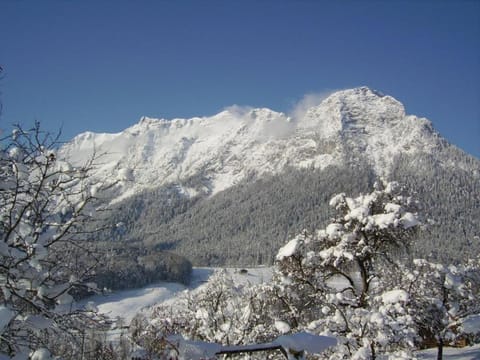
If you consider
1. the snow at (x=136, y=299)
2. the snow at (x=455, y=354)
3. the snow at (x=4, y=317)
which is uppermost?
the snow at (x=4, y=317)

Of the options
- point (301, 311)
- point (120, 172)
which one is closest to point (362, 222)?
point (301, 311)

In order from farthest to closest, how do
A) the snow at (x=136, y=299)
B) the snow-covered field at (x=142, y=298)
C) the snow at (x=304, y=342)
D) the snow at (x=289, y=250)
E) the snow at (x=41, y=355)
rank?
the snow at (x=136, y=299) → the snow-covered field at (x=142, y=298) → the snow at (x=289, y=250) → the snow at (x=41, y=355) → the snow at (x=304, y=342)

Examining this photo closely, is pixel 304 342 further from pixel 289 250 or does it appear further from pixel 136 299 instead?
pixel 136 299

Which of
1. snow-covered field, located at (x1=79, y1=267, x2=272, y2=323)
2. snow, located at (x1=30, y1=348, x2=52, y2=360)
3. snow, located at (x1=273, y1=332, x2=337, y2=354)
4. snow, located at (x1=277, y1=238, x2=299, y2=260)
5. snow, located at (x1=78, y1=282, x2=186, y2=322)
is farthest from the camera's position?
snow, located at (x1=78, y1=282, x2=186, y2=322)

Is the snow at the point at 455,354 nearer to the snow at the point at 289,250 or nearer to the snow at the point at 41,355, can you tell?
the snow at the point at 289,250

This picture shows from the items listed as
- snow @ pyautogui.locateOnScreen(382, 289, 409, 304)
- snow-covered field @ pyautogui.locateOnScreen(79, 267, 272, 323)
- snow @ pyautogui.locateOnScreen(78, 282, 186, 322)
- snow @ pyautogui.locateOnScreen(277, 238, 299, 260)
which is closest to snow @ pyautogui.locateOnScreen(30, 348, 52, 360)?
snow @ pyautogui.locateOnScreen(382, 289, 409, 304)

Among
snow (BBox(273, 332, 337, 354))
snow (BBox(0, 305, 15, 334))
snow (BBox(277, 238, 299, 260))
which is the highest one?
snow (BBox(277, 238, 299, 260))

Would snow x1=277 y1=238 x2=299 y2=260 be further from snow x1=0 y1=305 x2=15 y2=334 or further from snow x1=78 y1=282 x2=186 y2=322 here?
snow x1=78 y1=282 x2=186 y2=322

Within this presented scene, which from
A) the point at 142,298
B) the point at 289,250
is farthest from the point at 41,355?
the point at 142,298

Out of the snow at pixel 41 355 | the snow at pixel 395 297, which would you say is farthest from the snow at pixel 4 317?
the snow at pixel 395 297

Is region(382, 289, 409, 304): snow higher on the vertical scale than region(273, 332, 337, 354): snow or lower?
lower

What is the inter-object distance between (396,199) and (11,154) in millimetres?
9587

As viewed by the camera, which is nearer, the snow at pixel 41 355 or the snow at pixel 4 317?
the snow at pixel 4 317

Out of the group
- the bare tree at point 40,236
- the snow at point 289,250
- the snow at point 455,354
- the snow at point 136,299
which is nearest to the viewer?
the bare tree at point 40,236
